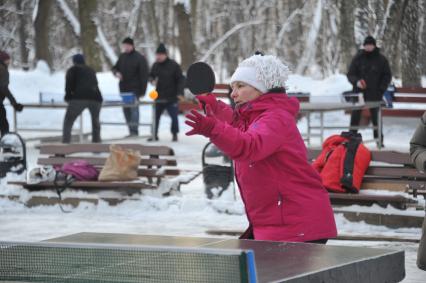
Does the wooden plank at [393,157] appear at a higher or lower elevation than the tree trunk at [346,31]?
lower

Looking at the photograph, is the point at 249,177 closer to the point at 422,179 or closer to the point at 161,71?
the point at 422,179

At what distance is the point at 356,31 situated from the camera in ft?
98.2

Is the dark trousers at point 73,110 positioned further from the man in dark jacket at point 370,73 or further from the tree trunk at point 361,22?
the tree trunk at point 361,22

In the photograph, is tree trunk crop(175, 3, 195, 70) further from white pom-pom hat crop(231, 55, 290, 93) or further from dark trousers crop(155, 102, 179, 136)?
white pom-pom hat crop(231, 55, 290, 93)

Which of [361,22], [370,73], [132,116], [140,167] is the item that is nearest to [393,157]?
[140,167]

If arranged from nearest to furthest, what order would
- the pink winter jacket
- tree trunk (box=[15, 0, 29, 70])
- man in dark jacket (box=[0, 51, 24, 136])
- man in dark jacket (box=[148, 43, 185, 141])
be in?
the pink winter jacket < man in dark jacket (box=[0, 51, 24, 136]) < man in dark jacket (box=[148, 43, 185, 141]) < tree trunk (box=[15, 0, 29, 70])

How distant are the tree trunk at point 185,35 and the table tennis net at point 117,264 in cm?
2587

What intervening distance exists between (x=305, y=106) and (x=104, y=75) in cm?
1449

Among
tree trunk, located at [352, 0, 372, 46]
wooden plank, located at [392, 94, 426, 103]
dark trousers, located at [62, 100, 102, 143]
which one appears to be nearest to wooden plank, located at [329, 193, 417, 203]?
dark trousers, located at [62, 100, 102, 143]

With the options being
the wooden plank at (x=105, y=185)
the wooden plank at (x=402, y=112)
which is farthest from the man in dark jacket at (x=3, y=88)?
the wooden plank at (x=402, y=112)

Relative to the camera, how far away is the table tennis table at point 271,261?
4.40m

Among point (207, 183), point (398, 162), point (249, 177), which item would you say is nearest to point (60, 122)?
point (207, 183)

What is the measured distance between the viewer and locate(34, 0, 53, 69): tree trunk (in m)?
32.8

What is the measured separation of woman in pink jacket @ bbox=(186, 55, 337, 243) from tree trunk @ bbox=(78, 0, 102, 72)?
2338 cm
